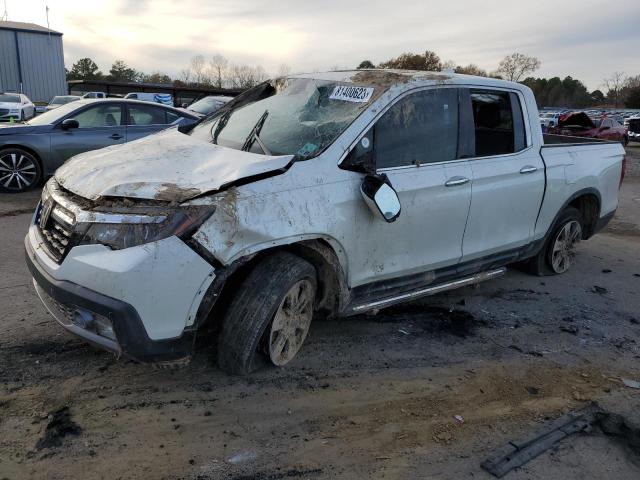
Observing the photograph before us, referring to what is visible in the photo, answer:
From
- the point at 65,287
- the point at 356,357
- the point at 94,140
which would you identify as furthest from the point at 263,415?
the point at 94,140

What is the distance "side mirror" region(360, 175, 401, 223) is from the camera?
11.1 ft

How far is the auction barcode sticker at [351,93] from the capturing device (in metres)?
3.70

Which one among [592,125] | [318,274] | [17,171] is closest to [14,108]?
[17,171]

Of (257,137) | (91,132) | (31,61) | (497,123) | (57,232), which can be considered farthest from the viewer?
(31,61)

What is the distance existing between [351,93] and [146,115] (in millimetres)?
6793

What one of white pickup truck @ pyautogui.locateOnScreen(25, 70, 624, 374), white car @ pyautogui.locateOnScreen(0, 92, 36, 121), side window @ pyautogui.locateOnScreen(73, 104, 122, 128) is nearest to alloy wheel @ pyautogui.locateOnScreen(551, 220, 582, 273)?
white pickup truck @ pyautogui.locateOnScreen(25, 70, 624, 374)

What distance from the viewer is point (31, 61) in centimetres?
3806

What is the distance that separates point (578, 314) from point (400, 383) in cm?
230

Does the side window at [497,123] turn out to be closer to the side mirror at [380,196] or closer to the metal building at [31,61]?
the side mirror at [380,196]

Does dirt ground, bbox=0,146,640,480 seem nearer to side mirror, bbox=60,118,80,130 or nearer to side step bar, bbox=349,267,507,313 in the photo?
side step bar, bbox=349,267,507,313

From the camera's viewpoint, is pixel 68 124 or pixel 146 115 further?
pixel 146 115

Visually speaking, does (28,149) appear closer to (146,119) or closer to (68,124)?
(68,124)

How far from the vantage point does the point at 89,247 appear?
273 centimetres

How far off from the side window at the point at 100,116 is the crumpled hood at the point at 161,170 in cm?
582
